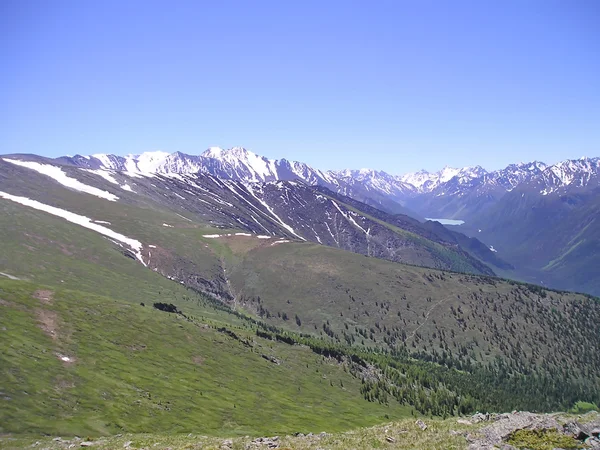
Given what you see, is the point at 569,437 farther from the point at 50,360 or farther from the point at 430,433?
the point at 50,360

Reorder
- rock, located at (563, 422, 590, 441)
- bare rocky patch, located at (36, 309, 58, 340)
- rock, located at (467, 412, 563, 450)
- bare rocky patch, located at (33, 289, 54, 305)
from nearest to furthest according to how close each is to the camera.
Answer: rock, located at (563, 422, 590, 441), rock, located at (467, 412, 563, 450), bare rocky patch, located at (36, 309, 58, 340), bare rocky patch, located at (33, 289, 54, 305)

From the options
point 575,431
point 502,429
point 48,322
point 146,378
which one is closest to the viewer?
point 575,431

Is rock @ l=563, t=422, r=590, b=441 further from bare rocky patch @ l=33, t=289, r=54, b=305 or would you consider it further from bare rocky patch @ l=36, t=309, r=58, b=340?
bare rocky patch @ l=33, t=289, r=54, b=305

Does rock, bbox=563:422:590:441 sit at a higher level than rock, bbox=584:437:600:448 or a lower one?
lower

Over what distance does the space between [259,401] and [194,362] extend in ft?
73.9

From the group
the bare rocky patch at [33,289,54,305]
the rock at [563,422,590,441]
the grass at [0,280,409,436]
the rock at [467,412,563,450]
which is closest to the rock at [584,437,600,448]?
the rock at [563,422,590,441]

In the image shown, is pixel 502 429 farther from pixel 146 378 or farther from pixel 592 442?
pixel 146 378

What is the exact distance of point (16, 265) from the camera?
19975cm

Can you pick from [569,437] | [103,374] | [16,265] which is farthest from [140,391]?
[16,265]

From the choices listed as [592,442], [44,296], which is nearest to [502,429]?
[592,442]

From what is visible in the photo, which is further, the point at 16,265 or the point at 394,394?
the point at 16,265

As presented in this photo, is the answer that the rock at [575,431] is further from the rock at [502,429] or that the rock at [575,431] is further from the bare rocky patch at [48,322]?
the bare rocky patch at [48,322]

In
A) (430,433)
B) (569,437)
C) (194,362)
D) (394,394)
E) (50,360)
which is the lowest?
(394,394)

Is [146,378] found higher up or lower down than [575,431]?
lower down
